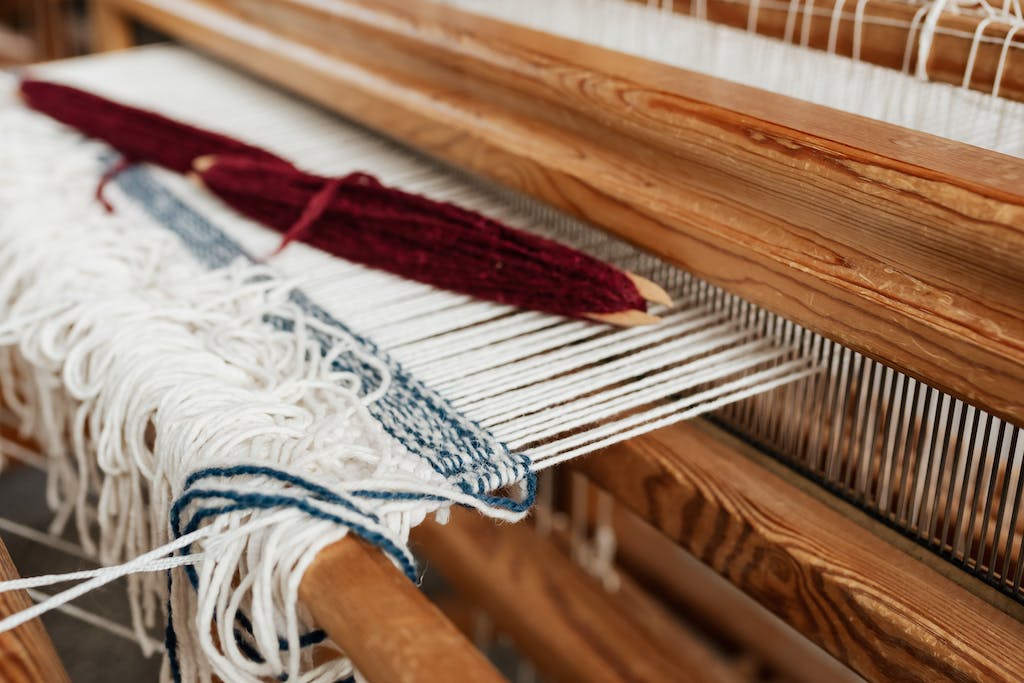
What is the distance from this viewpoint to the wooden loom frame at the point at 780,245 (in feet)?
2.23

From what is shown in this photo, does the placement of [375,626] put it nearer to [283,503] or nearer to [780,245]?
[283,503]

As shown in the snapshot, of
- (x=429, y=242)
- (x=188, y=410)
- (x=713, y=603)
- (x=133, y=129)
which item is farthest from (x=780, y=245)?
(x=713, y=603)

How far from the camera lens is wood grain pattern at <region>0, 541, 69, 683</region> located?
67cm

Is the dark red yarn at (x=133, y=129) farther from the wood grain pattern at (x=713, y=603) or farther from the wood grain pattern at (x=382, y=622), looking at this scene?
the wood grain pattern at (x=713, y=603)

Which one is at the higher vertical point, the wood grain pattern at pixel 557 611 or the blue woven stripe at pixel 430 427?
the blue woven stripe at pixel 430 427

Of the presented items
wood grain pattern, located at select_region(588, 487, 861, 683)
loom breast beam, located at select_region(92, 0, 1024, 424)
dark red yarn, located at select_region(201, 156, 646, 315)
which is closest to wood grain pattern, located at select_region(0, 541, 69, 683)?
dark red yarn, located at select_region(201, 156, 646, 315)

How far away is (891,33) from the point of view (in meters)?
0.99

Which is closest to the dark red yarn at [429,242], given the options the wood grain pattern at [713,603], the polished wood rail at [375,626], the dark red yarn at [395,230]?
the dark red yarn at [395,230]

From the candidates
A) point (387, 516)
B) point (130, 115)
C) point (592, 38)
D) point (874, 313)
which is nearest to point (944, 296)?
point (874, 313)

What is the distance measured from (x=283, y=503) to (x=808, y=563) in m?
0.40

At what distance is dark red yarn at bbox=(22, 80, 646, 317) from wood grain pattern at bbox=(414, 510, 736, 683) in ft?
2.04

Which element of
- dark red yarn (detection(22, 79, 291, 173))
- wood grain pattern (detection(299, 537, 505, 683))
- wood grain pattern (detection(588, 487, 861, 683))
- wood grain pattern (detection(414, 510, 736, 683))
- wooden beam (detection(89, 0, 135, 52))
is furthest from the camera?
wooden beam (detection(89, 0, 135, 52))

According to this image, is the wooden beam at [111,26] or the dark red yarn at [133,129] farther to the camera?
the wooden beam at [111,26]

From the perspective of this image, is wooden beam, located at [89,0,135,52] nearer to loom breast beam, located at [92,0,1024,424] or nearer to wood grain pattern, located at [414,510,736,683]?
loom breast beam, located at [92,0,1024,424]
